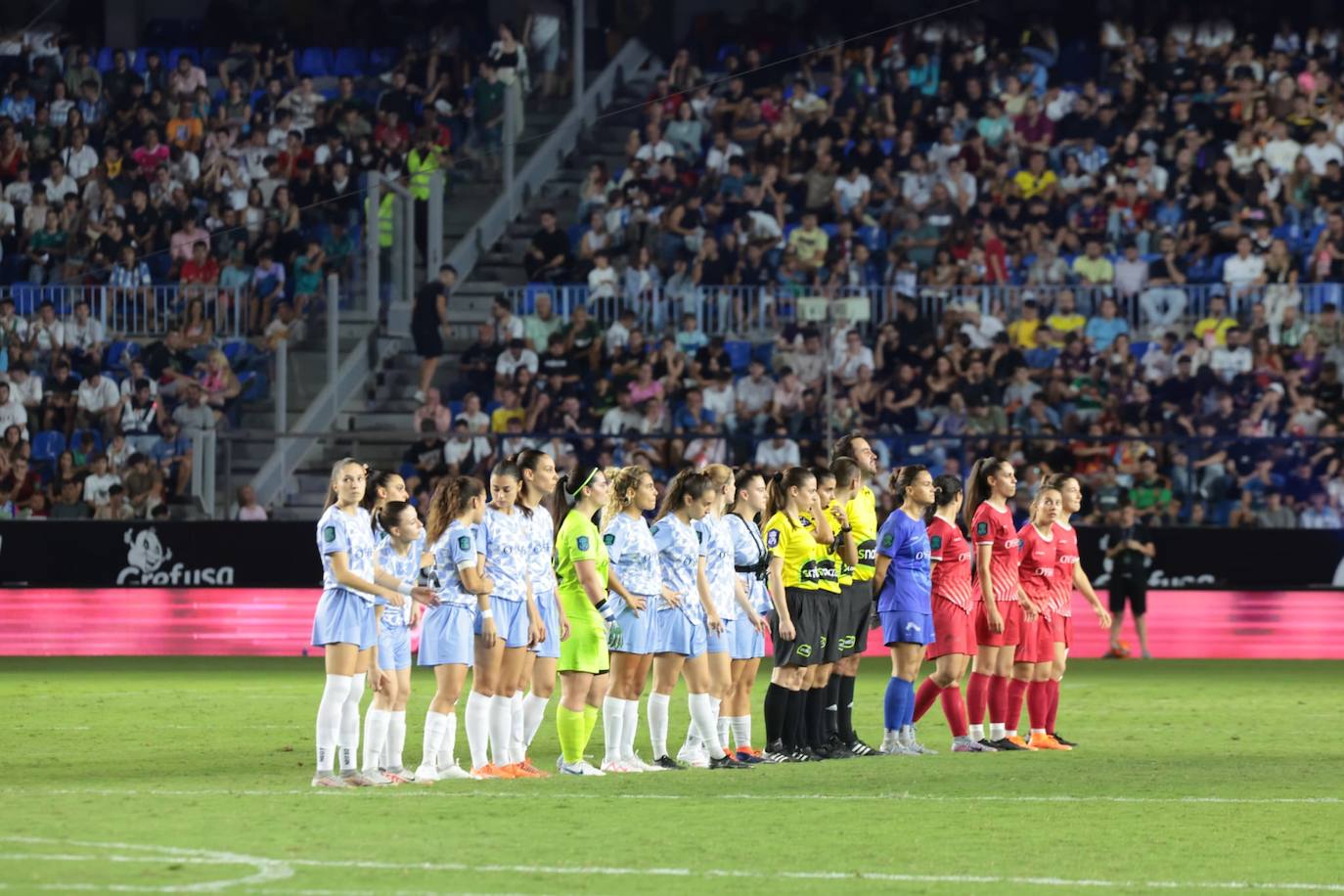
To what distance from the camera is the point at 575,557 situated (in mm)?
12539

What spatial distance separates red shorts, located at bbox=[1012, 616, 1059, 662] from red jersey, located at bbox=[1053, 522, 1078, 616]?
0.20 m

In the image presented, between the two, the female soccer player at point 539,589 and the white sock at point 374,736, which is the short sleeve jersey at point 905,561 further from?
the white sock at point 374,736

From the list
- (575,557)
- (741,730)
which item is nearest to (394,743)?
(575,557)

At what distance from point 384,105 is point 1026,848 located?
2506 centimetres

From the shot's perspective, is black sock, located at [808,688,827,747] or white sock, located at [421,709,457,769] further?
black sock, located at [808,688,827,747]

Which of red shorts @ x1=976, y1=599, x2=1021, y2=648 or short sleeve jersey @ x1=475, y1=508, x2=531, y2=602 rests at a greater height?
short sleeve jersey @ x1=475, y1=508, x2=531, y2=602

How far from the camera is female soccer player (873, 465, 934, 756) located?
1384cm

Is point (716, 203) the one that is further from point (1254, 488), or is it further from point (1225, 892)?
point (1225, 892)

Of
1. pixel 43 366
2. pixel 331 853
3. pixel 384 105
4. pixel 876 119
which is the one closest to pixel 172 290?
pixel 43 366

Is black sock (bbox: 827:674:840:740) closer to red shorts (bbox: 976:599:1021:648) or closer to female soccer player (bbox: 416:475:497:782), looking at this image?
red shorts (bbox: 976:599:1021:648)

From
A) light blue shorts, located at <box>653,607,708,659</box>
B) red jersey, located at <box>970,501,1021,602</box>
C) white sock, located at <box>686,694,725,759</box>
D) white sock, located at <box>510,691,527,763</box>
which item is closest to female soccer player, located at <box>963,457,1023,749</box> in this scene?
red jersey, located at <box>970,501,1021,602</box>

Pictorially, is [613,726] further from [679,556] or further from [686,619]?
[679,556]

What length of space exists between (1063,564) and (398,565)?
4934 mm

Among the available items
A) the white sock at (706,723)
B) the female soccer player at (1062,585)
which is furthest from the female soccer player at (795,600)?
the female soccer player at (1062,585)
